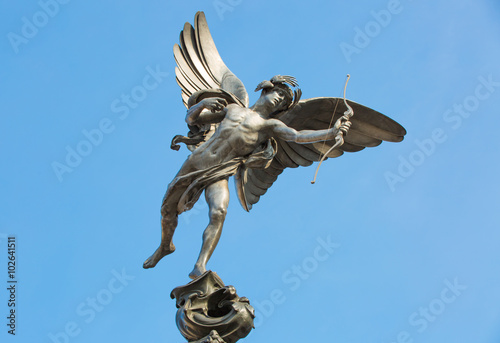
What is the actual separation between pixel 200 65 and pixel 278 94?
2.78 m

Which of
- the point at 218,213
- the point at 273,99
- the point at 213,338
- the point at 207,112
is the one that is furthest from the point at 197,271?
the point at 273,99

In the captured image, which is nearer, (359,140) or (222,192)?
(222,192)

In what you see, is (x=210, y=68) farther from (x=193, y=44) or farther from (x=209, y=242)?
(x=209, y=242)

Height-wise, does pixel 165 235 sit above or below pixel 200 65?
below

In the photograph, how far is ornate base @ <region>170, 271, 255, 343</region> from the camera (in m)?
12.5

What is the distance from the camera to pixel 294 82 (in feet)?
52.1

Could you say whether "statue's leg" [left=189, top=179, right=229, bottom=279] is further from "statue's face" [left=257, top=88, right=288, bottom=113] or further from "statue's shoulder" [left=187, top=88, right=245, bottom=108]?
"statue's shoulder" [left=187, top=88, right=245, bottom=108]

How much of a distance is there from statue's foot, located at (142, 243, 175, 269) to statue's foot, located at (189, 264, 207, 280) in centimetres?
156

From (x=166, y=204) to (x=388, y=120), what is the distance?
4322mm

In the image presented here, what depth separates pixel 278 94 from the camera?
617 inches

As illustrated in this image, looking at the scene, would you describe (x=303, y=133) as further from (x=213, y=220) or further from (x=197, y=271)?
(x=197, y=271)

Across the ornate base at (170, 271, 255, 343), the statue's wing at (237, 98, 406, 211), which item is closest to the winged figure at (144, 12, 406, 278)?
the statue's wing at (237, 98, 406, 211)

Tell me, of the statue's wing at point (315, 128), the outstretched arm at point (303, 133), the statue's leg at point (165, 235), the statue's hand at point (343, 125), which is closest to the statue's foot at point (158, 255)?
the statue's leg at point (165, 235)

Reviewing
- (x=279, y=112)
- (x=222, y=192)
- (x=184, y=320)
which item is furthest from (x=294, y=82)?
(x=184, y=320)
